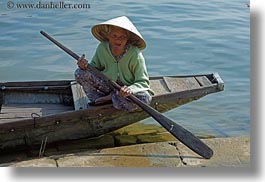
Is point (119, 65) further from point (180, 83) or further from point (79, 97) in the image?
point (180, 83)

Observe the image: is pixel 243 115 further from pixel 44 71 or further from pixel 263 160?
pixel 44 71

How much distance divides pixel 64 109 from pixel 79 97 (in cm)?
13

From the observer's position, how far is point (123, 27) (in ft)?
9.70

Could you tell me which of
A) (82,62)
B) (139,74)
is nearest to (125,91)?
(139,74)

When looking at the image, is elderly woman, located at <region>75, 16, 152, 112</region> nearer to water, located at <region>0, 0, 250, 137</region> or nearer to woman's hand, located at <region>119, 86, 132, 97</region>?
woman's hand, located at <region>119, 86, 132, 97</region>

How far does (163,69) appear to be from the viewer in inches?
181

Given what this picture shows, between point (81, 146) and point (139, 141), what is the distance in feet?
1.41

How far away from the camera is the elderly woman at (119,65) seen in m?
3.05

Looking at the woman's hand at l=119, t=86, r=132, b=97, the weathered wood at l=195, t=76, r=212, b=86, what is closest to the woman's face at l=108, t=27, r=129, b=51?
the woman's hand at l=119, t=86, r=132, b=97

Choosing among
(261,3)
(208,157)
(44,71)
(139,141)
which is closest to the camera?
(261,3)

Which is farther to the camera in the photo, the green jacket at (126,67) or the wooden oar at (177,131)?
the green jacket at (126,67)

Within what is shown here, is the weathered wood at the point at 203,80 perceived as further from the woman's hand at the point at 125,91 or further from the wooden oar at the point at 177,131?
the woman's hand at the point at 125,91

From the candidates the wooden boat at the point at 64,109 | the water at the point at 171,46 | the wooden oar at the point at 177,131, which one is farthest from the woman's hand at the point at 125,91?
the water at the point at 171,46

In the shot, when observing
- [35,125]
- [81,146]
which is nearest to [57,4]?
[35,125]
